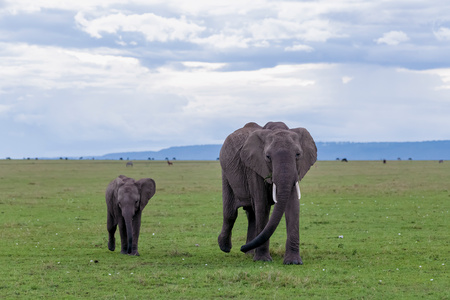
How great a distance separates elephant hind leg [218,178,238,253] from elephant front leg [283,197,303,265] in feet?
8.01

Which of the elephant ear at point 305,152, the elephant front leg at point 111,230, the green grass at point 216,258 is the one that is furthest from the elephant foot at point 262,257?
the elephant front leg at point 111,230

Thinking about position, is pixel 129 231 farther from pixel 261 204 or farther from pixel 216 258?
pixel 261 204

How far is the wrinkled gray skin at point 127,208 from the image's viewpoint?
16.5m

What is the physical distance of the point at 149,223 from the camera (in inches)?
989

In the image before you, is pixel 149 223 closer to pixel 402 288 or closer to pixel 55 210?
pixel 55 210

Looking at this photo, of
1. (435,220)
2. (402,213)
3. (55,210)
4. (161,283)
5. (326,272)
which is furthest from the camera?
(55,210)

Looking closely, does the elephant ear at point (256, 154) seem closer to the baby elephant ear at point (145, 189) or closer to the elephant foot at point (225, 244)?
the elephant foot at point (225, 244)

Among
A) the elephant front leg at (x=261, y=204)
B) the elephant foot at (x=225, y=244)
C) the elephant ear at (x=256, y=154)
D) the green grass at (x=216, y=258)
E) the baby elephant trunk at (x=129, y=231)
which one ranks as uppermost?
the elephant ear at (x=256, y=154)

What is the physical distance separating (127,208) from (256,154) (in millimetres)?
4093

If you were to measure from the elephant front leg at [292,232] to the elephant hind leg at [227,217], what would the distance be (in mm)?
2441

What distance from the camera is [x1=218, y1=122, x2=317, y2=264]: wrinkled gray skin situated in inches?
540

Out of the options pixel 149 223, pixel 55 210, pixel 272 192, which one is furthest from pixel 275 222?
pixel 55 210

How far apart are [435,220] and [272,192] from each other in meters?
12.9

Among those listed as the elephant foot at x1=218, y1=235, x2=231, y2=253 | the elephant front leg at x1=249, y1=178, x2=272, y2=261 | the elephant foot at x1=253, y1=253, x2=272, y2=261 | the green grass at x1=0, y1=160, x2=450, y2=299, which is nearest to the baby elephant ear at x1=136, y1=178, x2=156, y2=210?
the green grass at x1=0, y1=160, x2=450, y2=299
